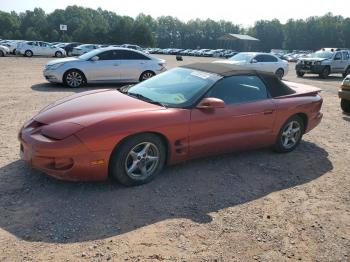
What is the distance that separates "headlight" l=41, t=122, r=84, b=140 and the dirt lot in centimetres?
64

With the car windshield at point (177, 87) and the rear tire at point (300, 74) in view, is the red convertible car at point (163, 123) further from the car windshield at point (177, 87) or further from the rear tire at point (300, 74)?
the rear tire at point (300, 74)

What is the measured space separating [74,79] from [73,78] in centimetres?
4

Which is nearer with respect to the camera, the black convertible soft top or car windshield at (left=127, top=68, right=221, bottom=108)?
car windshield at (left=127, top=68, right=221, bottom=108)

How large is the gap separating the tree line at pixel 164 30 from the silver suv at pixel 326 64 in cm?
7465

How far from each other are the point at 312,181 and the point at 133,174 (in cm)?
248

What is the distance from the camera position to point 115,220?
12.8 feet

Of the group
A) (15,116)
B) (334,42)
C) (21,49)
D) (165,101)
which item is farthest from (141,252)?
(334,42)

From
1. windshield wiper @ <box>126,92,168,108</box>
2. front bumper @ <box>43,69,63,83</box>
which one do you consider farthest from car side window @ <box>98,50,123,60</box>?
windshield wiper @ <box>126,92,168,108</box>

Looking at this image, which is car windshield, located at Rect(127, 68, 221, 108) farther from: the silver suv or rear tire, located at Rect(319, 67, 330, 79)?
rear tire, located at Rect(319, 67, 330, 79)

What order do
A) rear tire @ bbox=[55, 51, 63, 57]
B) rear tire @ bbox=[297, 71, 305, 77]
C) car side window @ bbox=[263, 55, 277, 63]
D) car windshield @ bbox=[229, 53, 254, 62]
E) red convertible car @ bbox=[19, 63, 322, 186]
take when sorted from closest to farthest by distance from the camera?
red convertible car @ bbox=[19, 63, 322, 186]
car windshield @ bbox=[229, 53, 254, 62]
car side window @ bbox=[263, 55, 277, 63]
rear tire @ bbox=[297, 71, 305, 77]
rear tire @ bbox=[55, 51, 63, 57]

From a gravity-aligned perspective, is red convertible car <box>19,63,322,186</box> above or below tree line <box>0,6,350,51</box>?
below

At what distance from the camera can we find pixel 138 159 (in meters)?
4.63

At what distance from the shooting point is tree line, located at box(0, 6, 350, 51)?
3792 inches

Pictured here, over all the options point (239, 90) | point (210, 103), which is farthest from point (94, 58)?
point (210, 103)
